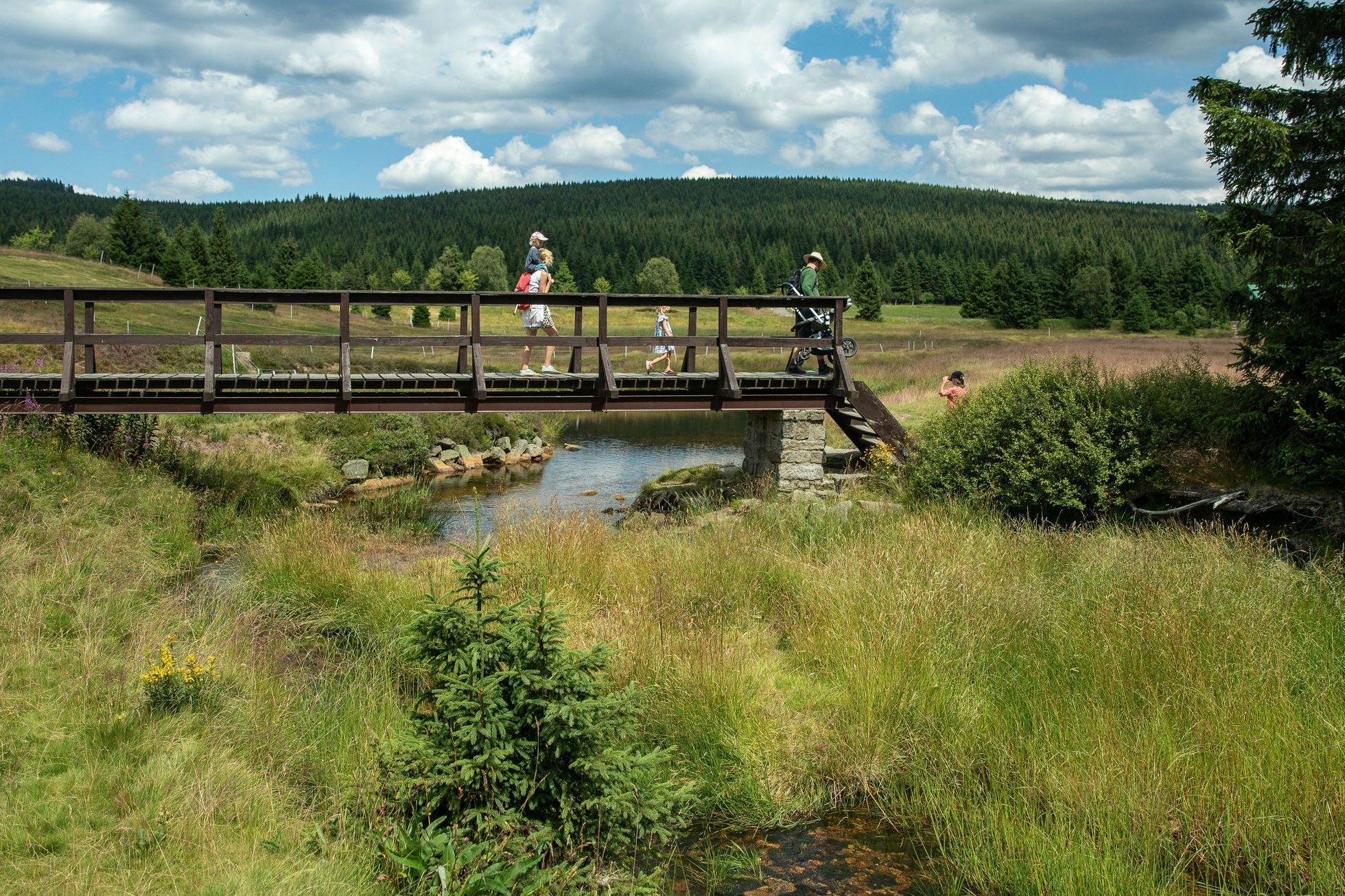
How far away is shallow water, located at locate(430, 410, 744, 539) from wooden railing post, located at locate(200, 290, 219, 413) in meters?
3.31

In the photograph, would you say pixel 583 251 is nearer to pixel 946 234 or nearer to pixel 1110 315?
pixel 946 234

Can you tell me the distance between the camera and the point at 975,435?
1182 centimetres

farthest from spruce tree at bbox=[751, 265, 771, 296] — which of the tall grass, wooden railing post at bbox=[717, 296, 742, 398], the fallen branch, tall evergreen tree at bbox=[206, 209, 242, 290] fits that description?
the tall grass

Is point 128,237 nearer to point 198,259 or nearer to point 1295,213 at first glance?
point 198,259

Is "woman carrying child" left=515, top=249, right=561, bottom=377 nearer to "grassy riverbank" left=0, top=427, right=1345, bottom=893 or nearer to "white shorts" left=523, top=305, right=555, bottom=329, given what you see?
"white shorts" left=523, top=305, right=555, bottom=329

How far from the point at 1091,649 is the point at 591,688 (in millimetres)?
3484

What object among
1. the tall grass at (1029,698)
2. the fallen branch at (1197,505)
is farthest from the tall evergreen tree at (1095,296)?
the tall grass at (1029,698)

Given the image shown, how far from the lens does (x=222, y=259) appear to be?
71.5m

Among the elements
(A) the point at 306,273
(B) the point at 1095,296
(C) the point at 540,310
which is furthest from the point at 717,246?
(C) the point at 540,310

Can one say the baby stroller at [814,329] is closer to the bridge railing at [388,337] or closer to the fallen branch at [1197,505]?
the bridge railing at [388,337]

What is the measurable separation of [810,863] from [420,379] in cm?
920

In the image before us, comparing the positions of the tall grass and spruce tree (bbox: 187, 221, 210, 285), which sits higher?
spruce tree (bbox: 187, 221, 210, 285)

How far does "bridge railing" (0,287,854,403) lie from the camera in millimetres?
11766

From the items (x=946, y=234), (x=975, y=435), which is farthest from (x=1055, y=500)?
(x=946, y=234)
